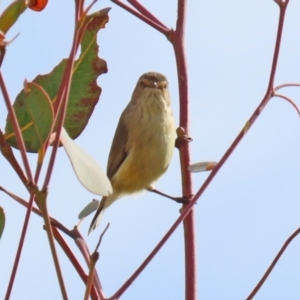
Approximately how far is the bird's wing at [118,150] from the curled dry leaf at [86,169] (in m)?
2.41

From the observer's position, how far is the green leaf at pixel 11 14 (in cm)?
90

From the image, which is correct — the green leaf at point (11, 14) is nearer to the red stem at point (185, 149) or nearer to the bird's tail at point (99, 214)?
the red stem at point (185, 149)

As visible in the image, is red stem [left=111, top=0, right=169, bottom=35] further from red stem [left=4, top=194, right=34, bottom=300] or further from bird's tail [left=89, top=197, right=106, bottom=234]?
bird's tail [left=89, top=197, right=106, bottom=234]

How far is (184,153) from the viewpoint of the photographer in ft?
4.34

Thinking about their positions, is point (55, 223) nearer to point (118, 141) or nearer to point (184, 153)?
point (184, 153)

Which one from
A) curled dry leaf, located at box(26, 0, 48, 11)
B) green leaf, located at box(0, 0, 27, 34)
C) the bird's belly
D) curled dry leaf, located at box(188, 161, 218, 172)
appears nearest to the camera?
green leaf, located at box(0, 0, 27, 34)

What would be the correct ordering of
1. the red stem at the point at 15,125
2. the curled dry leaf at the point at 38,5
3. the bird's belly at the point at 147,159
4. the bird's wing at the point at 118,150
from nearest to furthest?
the red stem at the point at 15,125 → the curled dry leaf at the point at 38,5 → the bird's belly at the point at 147,159 → the bird's wing at the point at 118,150

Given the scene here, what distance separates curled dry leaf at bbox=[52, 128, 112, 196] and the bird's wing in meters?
2.41

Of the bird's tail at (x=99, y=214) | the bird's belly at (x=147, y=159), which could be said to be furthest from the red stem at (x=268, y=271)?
the bird's tail at (x=99, y=214)

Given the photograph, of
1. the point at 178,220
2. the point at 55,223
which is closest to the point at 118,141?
the point at 55,223

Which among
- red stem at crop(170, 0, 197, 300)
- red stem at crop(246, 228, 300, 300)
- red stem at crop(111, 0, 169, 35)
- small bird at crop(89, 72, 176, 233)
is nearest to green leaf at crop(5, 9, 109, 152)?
red stem at crop(111, 0, 169, 35)

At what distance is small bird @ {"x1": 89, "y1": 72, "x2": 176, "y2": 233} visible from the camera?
3307 mm

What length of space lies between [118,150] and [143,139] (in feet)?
0.64

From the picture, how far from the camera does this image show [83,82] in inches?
52.0
